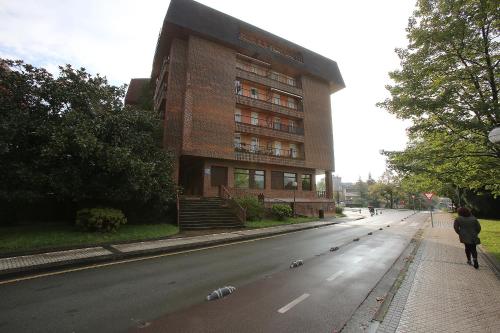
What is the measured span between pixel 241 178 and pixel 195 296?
21.2m

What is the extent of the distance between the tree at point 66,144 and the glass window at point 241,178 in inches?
462

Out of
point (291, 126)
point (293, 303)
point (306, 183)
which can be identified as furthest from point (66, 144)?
point (306, 183)

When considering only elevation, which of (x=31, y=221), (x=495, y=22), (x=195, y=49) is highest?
(x=195, y=49)

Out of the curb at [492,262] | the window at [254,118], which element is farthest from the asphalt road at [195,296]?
the window at [254,118]

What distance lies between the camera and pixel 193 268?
25.6 feet

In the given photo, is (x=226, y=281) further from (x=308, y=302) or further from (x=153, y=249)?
(x=153, y=249)

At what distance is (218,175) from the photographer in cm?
2511

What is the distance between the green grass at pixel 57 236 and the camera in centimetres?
963

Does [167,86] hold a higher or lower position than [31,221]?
higher

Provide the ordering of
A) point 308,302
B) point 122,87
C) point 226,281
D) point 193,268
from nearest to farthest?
point 308,302 → point 226,281 → point 193,268 → point 122,87

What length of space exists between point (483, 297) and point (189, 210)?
1565 cm

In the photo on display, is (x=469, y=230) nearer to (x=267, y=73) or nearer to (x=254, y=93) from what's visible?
(x=254, y=93)

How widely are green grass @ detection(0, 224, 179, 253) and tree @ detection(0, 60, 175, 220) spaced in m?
1.38

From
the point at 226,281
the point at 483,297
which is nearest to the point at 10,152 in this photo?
the point at 226,281
